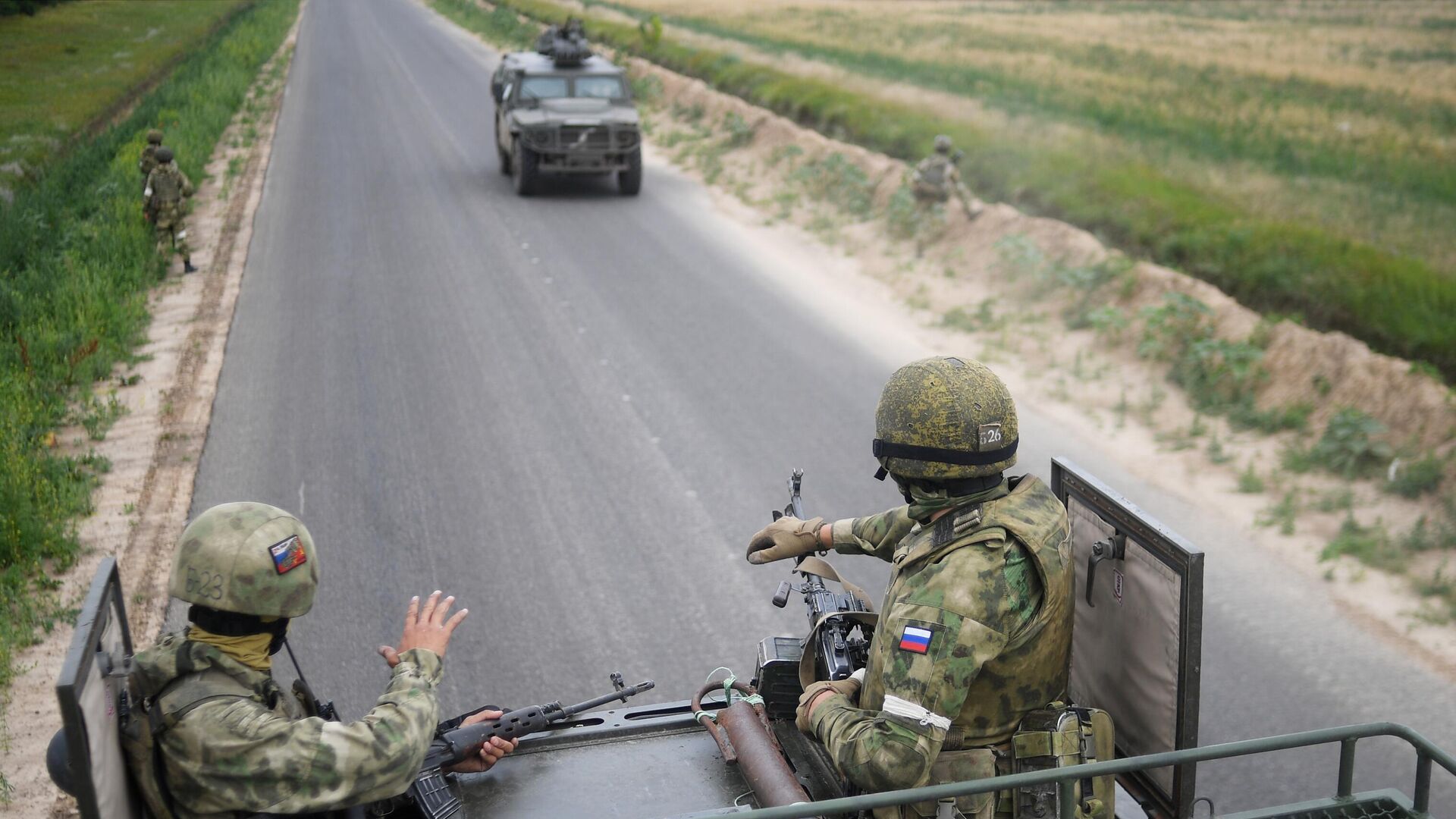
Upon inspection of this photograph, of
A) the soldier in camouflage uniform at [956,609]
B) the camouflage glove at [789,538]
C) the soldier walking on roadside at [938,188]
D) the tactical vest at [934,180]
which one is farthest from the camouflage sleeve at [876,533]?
the tactical vest at [934,180]

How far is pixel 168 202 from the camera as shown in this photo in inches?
510

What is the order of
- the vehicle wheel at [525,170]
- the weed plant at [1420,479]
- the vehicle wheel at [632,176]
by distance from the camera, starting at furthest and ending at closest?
the vehicle wheel at [632,176], the vehicle wheel at [525,170], the weed plant at [1420,479]

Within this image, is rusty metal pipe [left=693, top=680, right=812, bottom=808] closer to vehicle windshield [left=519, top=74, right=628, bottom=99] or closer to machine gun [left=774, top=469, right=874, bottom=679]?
machine gun [left=774, top=469, right=874, bottom=679]

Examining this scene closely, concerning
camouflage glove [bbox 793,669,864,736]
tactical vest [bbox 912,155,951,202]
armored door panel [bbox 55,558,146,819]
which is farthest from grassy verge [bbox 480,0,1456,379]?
armored door panel [bbox 55,558,146,819]

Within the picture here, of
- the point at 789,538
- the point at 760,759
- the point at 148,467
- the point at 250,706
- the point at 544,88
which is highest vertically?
the point at 544,88

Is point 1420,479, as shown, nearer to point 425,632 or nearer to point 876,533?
point 876,533

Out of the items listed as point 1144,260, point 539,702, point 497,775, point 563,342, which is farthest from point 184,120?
point 497,775

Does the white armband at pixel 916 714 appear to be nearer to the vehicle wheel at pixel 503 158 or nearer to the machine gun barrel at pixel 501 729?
the machine gun barrel at pixel 501 729

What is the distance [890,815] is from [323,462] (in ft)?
19.6

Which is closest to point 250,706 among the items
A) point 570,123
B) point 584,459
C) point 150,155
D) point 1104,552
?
point 1104,552

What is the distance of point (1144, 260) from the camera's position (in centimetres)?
1163

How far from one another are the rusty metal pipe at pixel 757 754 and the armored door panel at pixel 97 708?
56.6 inches

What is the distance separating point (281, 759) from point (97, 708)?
426mm

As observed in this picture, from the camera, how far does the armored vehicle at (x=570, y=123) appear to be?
15953 mm
